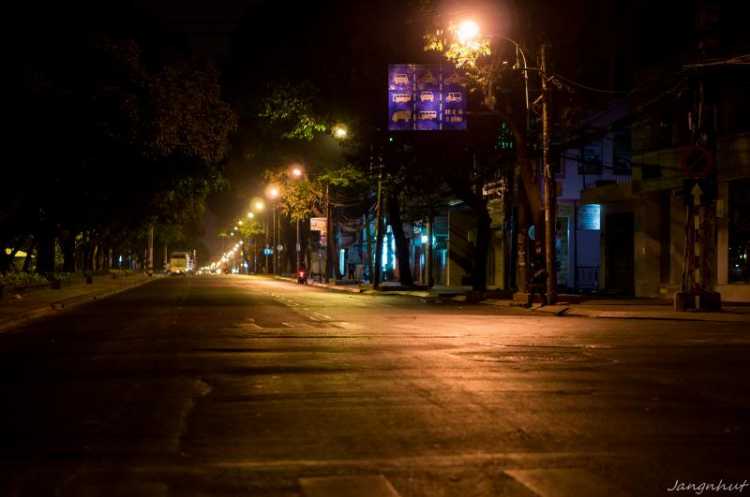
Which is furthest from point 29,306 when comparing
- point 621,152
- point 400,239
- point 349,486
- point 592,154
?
point 621,152

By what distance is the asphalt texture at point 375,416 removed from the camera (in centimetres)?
579

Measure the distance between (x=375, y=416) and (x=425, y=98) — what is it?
19.3m

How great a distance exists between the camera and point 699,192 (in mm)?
21094

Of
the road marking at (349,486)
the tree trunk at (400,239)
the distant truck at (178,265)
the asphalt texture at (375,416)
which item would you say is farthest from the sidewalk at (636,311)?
the distant truck at (178,265)

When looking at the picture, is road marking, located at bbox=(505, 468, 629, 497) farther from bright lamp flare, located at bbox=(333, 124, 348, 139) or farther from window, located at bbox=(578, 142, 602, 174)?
window, located at bbox=(578, 142, 602, 174)

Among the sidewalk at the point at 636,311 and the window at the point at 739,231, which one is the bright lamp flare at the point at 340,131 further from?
the window at the point at 739,231

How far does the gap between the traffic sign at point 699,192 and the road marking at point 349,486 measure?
1767 cm

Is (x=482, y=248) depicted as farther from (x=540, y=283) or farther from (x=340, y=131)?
(x=340, y=131)

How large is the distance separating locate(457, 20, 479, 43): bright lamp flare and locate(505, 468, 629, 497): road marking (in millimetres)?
19573

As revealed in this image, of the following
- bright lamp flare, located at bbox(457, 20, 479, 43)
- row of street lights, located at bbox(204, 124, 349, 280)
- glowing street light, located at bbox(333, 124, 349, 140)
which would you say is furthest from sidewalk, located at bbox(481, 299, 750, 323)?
row of street lights, located at bbox(204, 124, 349, 280)

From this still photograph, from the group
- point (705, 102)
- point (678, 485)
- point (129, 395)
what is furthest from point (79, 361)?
point (705, 102)

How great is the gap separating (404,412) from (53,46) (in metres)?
20.5

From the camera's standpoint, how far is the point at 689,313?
21.2m

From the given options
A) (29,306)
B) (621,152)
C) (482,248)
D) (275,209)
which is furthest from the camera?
(275,209)
